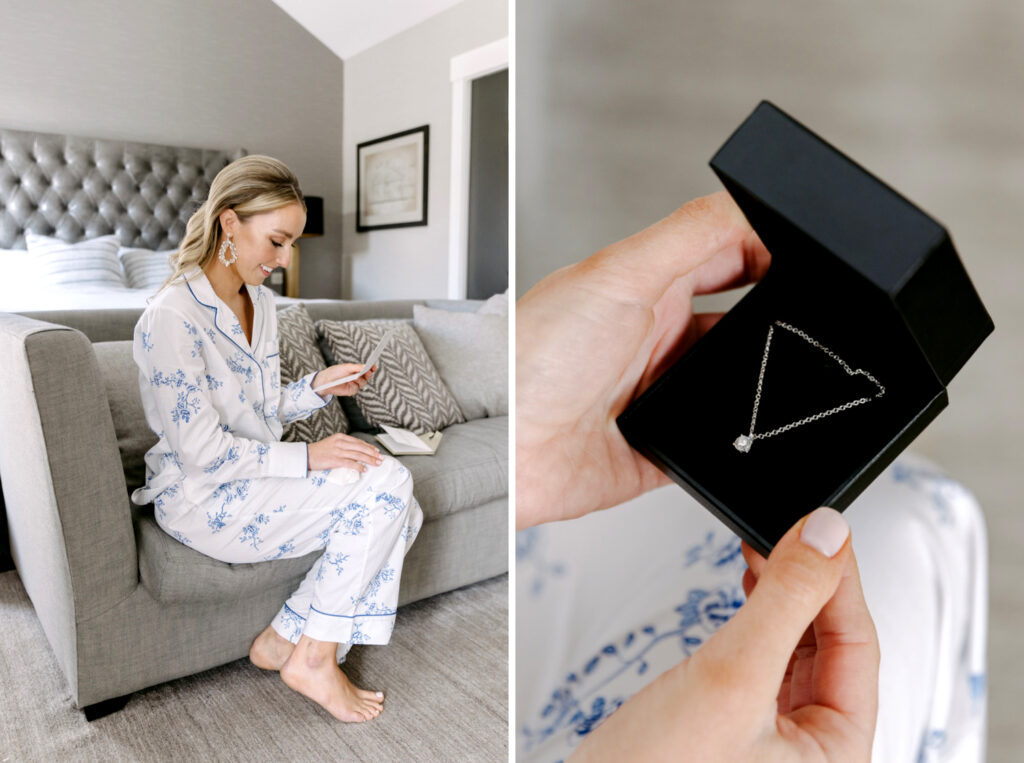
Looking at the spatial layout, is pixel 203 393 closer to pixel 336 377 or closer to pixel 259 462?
pixel 259 462

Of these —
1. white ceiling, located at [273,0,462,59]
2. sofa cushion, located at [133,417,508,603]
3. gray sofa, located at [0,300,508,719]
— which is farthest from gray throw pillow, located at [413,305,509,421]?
white ceiling, located at [273,0,462,59]

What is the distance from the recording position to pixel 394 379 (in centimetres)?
148

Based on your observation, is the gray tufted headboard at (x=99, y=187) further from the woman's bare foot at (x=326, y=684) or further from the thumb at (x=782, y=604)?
the thumb at (x=782, y=604)

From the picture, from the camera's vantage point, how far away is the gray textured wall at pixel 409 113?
5.52 ft

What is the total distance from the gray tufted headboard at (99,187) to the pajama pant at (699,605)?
1338 millimetres

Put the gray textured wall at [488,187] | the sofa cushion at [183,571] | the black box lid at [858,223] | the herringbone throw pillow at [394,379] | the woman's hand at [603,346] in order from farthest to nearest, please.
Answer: the gray textured wall at [488,187] < the herringbone throw pillow at [394,379] < the sofa cushion at [183,571] < the woman's hand at [603,346] < the black box lid at [858,223]

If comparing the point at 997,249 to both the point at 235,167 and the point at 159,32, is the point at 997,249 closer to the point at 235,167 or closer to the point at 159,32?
the point at 235,167

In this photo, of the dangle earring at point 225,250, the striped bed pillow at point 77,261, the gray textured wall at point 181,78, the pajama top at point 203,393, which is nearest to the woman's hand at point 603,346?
the pajama top at point 203,393

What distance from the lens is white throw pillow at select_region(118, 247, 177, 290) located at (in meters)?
1.33

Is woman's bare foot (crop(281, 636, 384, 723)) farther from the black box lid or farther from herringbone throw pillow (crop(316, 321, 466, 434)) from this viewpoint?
the black box lid

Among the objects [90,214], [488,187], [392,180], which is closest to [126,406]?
[90,214]

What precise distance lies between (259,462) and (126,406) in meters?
0.25

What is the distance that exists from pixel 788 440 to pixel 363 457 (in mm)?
939

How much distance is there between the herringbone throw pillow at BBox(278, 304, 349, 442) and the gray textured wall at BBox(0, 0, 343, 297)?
30cm
